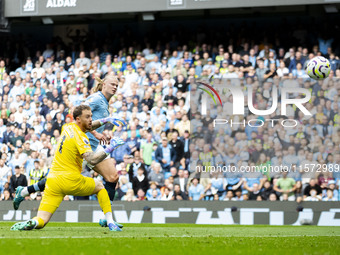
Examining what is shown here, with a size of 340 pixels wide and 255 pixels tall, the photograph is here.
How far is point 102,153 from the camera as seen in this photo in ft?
30.2

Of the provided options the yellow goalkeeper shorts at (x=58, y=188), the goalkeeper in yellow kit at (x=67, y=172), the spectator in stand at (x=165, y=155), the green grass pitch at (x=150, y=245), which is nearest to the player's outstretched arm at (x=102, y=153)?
the goalkeeper in yellow kit at (x=67, y=172)

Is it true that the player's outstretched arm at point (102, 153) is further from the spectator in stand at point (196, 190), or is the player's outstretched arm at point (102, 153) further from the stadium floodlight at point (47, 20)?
the stadium floodlight at point (47, 20)

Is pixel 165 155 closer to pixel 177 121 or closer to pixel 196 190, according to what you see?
pixel 177 121

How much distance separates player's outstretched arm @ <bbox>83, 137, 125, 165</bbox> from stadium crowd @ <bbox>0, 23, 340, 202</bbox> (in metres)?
9.57

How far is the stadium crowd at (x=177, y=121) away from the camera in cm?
1881

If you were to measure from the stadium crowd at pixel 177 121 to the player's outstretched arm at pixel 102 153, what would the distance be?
31.4 feet

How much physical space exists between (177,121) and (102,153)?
38.3 ft

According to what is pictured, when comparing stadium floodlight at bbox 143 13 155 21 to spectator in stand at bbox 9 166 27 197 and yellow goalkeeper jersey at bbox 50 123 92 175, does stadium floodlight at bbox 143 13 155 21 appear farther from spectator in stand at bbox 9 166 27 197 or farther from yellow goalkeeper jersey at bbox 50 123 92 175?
yellow goalkeeper jersey at bbox 50 123 92 175

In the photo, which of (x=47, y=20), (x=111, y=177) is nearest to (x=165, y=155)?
(x=47, y=20)

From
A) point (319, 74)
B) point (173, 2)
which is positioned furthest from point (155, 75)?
point (319, 74)

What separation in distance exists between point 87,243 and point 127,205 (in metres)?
10.7

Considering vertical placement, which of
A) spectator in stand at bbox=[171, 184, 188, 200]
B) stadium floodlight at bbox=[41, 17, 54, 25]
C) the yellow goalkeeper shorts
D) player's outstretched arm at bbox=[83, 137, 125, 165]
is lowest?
spectator in stand at bbox=[171, 184, 188, 200]

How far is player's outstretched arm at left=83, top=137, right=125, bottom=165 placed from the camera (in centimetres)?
915

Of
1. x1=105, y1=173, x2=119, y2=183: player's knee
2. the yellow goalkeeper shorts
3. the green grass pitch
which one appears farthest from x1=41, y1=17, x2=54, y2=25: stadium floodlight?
the green grass pitch
